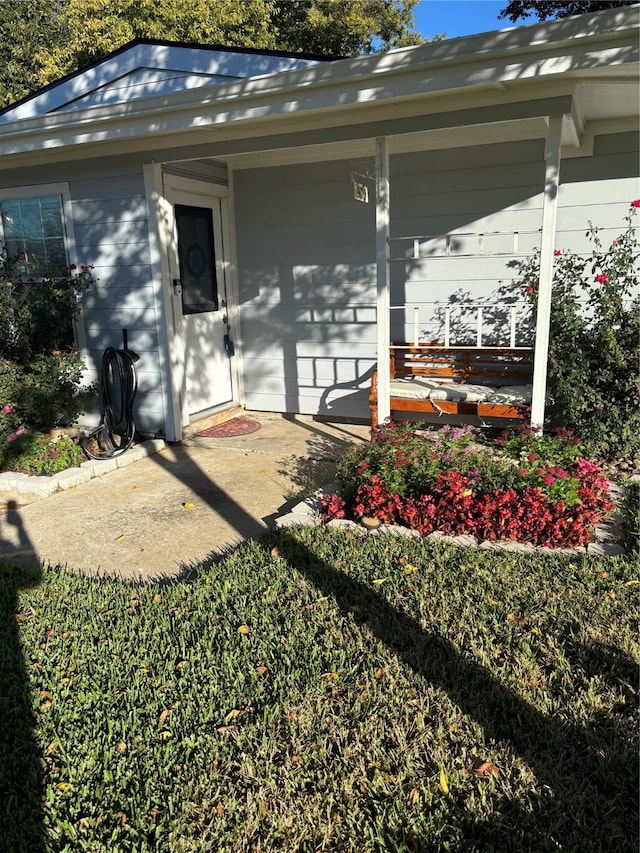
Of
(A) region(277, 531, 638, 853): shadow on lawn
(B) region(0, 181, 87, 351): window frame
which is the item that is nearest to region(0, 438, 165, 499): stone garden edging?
(B) region(0, 181, 87, 351): window frame

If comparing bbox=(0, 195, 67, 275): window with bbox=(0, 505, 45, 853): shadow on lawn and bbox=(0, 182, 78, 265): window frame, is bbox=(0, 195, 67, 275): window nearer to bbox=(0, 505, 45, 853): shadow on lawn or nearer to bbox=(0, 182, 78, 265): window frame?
bbox=(0, 182, 78, 265): window frame

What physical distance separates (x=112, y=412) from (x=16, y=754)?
4170 millimetres

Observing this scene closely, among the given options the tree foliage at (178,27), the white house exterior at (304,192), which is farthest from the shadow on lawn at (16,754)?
the tree foliage at (178,27)

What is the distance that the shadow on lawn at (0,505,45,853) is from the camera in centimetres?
185

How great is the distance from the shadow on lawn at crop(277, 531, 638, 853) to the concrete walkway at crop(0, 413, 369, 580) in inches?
56.5

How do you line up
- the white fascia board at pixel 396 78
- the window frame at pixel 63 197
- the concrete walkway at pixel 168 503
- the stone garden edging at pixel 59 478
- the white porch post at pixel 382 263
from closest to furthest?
1. the white fascia board at pixel 396 78
2. the concrete walkway at pixel 168 503
3. the white porch post at pixel 382 263
4. the stone garden edging at pixel 59 478
5. the window frame at pixel 63 197

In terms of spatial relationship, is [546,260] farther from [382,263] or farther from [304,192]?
[304,192]

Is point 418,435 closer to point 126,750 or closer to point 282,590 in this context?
point 282,590

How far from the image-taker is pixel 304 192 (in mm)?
6391

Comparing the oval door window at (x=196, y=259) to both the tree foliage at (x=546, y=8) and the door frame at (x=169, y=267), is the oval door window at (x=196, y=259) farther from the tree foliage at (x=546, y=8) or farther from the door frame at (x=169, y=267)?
the tree foliage at (x=546, y=8)

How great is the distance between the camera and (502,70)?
3.73m

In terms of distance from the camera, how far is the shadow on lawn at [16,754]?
185 centimetres

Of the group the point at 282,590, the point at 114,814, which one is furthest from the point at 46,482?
the point at 114,814

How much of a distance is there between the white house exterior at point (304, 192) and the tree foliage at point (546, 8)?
13.0m
